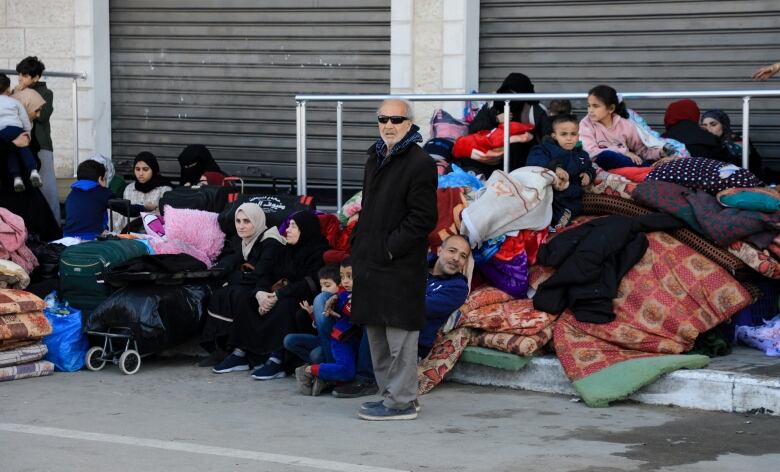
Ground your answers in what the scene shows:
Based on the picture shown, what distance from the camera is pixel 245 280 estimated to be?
10.1m

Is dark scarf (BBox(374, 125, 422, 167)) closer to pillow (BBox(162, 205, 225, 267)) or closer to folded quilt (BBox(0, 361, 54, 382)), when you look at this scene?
pillow (BBox(162, 205, 225, 267))

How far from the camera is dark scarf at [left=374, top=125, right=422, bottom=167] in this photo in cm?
790

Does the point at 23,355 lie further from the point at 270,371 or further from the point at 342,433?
the point at 342,433

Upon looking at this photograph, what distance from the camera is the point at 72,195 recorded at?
452 inches

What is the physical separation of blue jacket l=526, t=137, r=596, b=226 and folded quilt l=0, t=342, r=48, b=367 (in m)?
3.71

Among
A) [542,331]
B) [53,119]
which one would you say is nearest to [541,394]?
[542,331]

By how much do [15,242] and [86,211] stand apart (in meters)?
0.90

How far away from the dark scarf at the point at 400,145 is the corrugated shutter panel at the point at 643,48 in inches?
168

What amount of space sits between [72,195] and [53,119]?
8.88 ft

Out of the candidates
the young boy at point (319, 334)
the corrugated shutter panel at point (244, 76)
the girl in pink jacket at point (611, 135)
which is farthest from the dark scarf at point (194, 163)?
the girl in pink jacket at point (611, 135)

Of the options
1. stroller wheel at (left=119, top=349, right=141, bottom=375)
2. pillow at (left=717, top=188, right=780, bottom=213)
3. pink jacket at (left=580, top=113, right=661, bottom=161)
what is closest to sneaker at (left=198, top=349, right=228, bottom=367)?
stroller wheel at (left=119, top=349, right=141, bottom=375)

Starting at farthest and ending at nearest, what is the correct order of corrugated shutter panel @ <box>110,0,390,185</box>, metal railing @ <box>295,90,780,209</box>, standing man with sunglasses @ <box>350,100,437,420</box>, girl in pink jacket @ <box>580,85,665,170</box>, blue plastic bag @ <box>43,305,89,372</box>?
corrugated shutter panel @ <box>110,0,390,185</box> < girl in pink jacket @ <box>580,85,665,170</box> < blue plastic bag @ <box>43,305,89,372</box> < metal railing @ <box>295,90,780,209</box> < standing man with sunglasses @ <box>350,100,437,420</box>

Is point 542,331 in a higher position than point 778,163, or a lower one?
lower

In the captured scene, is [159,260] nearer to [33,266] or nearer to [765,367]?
[33,266]
